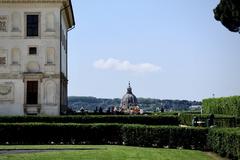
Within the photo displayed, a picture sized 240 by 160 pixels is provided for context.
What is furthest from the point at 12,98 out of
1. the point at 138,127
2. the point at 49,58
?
the point at 138,127

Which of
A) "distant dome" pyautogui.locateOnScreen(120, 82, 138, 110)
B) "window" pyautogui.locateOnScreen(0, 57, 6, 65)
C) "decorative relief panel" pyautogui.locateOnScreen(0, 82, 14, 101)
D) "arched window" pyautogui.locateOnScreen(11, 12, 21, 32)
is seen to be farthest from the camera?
"distant dome" pyautogui.locateOnScreen(120, 82, 138, 110)

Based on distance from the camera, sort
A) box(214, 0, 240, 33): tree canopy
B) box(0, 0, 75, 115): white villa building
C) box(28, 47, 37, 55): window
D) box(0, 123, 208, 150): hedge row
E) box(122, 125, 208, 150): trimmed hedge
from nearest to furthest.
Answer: box(122, 125, 208, 150): trimmed hedge, box(0, 123, 208, 150): hedge row, box(214, 0, 240, 33): tree canopy, box(0, 0, 75, 115): white villa building, box(28, 47, 37, 55): window

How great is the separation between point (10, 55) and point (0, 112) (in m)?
5.04

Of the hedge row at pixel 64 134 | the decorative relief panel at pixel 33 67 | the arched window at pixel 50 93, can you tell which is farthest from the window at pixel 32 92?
the hedge row at pixel 64 134

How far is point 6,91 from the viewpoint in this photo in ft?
161

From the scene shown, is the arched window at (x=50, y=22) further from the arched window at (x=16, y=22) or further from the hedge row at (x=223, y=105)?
the hedge row at (x=223, y=105)

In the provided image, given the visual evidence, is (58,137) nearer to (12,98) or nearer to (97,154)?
(97,154)

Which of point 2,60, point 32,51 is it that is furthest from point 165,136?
point 2,60

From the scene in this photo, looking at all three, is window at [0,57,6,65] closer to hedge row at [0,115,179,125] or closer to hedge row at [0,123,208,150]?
hedge row at [0,115,179,125]

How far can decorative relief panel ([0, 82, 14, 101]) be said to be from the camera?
48906 mm

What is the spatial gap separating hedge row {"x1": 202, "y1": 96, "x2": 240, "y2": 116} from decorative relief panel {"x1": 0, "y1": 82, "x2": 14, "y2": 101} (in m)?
20.5

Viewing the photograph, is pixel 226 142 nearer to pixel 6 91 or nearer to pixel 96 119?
pixel 96 119

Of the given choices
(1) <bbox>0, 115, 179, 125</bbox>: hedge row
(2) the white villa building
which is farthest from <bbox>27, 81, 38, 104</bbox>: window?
(1) <bbox>0, 115, 179, 125</bbox>: hedge row

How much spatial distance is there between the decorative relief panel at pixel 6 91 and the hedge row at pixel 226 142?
25047 millimetres
